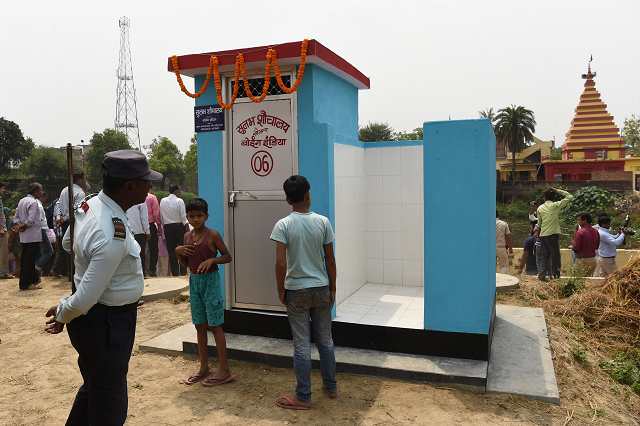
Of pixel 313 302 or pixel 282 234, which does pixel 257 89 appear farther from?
pixel 313 302

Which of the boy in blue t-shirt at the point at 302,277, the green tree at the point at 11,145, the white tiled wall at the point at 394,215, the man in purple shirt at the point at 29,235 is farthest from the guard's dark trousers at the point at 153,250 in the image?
the green tree at the point at 11,145

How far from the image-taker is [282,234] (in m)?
3.73

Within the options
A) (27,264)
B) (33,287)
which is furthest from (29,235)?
(33,287)

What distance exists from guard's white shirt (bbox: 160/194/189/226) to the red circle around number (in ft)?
14.8

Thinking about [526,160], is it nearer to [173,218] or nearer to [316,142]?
[173,218]

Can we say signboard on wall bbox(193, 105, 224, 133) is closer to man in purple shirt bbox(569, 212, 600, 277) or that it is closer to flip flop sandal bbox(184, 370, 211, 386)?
flip flop sandal bbox(184, 370, 211, 386)

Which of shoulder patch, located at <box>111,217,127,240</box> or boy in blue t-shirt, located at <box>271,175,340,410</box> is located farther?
boy in blue t-shirt, located at <box>271,175,340,410</box>

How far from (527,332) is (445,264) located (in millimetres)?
1689

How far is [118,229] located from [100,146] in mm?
44775

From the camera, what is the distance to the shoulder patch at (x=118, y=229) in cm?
251

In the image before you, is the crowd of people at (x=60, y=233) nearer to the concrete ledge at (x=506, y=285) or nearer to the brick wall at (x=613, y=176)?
the concrete ledge at (x=506, y=285)

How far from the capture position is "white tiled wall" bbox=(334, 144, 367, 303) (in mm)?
5449

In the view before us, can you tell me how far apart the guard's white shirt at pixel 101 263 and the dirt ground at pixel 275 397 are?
5.21 feet

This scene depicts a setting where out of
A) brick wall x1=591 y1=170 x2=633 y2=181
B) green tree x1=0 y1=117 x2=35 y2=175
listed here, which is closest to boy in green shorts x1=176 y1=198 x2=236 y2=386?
brick wall x1=591 y1=170 x2=633 y2=181
